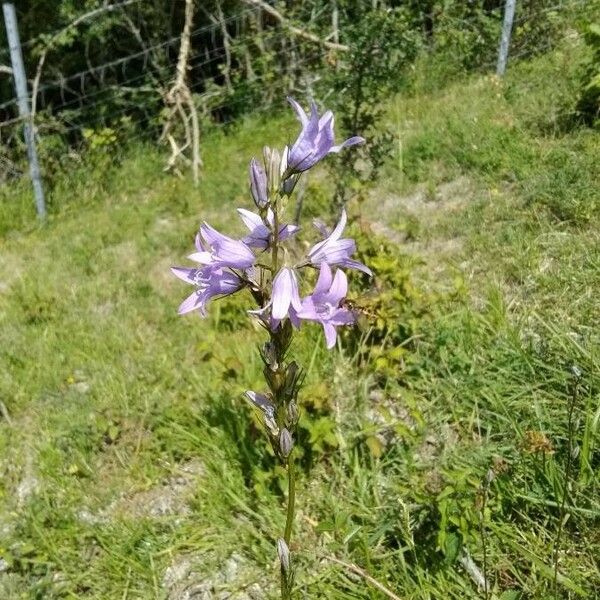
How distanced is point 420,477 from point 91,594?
1213mm

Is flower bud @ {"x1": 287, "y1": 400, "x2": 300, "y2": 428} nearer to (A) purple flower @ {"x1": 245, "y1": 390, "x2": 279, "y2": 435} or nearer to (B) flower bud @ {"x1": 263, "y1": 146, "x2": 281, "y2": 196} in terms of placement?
(A) purple flower @ {"x1": 245, "y1": 390, "x2": 279, "y2": 435}

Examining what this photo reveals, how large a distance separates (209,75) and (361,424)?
621cm

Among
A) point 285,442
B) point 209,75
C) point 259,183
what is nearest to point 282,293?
point 259,183

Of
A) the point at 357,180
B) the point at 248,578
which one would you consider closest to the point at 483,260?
the point at 357,180

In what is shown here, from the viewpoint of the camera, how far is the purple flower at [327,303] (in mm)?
1354

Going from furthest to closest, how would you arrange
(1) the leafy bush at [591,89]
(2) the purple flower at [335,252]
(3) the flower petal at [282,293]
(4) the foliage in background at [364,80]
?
(1) the leafy bush at [591,89] < (4) the foliage in background at [364,80] < (2) the purple flower at [335,252] < (3) the flower petal at [282,293]

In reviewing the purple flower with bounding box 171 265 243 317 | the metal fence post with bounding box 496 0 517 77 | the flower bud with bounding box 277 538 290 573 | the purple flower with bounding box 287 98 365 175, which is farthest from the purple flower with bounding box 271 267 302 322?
the metal fence post with bounding box 496 0 517 77

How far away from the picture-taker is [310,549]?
2.26m

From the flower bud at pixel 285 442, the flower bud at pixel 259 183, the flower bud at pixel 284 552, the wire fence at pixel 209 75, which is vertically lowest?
the wire fence at pixel 209 75

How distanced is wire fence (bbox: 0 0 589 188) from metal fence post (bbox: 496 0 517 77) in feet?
0.66

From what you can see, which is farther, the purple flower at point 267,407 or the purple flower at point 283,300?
the purple flower at point 267,407

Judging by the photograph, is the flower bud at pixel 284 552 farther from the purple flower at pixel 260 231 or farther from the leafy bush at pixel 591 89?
the leafy bush at pixel 591 89

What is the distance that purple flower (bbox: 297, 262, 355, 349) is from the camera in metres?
1.35

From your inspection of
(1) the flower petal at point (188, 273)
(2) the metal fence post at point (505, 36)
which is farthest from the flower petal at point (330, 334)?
(2) the metal fence post at point (505, 36)
